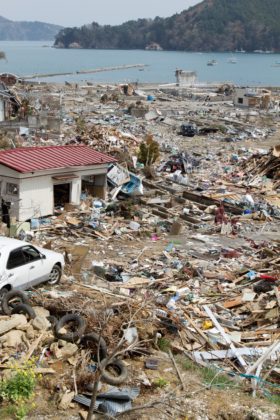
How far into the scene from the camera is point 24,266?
33.4ft

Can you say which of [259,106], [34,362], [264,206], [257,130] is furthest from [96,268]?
[259,106]

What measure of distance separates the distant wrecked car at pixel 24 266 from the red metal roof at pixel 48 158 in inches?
203

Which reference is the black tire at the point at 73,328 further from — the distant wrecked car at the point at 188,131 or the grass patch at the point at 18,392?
the distant wrecked car at the point at 188,131

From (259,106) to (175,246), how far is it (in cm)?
4237

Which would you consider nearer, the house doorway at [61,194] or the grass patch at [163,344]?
the grass patch at [163,344]

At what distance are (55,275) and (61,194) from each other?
23.6ft

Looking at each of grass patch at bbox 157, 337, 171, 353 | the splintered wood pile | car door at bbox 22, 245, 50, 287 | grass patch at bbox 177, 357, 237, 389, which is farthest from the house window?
the splintered wood pile

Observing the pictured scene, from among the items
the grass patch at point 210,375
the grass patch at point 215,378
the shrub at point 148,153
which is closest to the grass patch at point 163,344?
the grass patch at point 210,375

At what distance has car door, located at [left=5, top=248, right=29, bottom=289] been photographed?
9875 mm

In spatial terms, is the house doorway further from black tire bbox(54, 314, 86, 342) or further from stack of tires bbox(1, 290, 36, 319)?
black tire bbox(54, 314, 86, 342)

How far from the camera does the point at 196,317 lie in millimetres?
10469

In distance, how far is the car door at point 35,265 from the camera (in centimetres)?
1039

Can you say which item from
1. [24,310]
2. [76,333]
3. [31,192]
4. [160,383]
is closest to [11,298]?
[24,310]

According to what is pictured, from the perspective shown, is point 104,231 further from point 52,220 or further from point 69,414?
point 69,414
